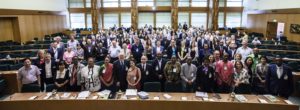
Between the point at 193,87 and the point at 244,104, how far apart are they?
168 centimetres

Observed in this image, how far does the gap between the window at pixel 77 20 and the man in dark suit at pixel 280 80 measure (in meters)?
21.0

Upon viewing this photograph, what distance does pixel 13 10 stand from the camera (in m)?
15.4

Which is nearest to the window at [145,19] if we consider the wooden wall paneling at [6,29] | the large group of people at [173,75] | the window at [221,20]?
the window at [221,20]

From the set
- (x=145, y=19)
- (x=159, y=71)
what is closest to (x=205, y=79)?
(x=159, y=71)

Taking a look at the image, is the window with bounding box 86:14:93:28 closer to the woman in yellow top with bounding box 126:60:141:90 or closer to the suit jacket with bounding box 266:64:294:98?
the woman in yellow top with bounding box 126:60:141:90

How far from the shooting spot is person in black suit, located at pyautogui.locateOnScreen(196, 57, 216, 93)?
235 inches

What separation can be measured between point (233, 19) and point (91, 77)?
20.7m

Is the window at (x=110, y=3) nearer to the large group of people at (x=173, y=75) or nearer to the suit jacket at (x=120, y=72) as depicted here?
the large group of people at (x=173, y=75)

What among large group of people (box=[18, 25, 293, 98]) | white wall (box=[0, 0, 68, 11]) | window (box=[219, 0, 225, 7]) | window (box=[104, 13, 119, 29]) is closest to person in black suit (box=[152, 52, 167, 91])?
large group of people (box=[18, 25, 293, 98])

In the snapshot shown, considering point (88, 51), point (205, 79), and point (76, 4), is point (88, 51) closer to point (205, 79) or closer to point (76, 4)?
point (205, 79)

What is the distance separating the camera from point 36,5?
18391mm

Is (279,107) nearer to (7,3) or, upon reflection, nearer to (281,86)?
(281,86)

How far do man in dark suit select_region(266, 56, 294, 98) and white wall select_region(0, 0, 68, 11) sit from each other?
1533 centimetres

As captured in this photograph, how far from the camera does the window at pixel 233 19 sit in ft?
76.2
